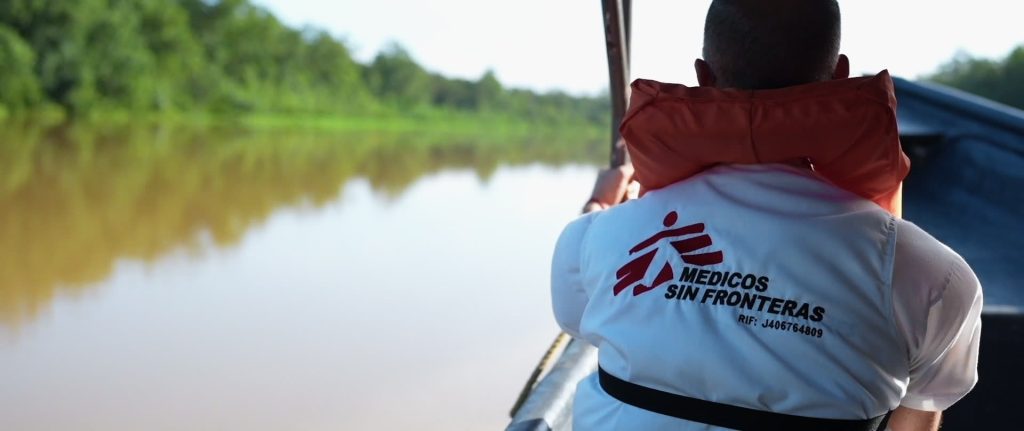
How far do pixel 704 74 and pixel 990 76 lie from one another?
5299mm

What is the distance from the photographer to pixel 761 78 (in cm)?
78

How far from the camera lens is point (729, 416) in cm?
75

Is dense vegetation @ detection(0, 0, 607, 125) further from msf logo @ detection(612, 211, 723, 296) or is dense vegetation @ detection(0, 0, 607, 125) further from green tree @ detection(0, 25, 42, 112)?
msf logo @ detection(612, 211, 723, 296)

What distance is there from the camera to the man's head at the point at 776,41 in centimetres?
77

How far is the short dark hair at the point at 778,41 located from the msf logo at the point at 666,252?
125 mm

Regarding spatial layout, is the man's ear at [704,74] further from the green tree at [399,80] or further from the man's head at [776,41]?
the green tree at [399,80]

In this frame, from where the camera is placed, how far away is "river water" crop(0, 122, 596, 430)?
3.51 metres

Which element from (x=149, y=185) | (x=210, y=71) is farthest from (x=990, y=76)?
(x=210, y=71)

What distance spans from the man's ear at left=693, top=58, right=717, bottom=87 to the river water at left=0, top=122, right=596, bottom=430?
2590 millimetres

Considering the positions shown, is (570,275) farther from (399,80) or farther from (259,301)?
(399,80)

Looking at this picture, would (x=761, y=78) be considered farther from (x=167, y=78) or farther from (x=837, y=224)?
(x=167, y=78)

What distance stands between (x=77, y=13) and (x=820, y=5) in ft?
69.8

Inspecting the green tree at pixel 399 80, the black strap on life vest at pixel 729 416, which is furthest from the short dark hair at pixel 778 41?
the green tree at pixel 399 80

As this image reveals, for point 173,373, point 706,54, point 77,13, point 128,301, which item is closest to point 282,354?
point 173,373
